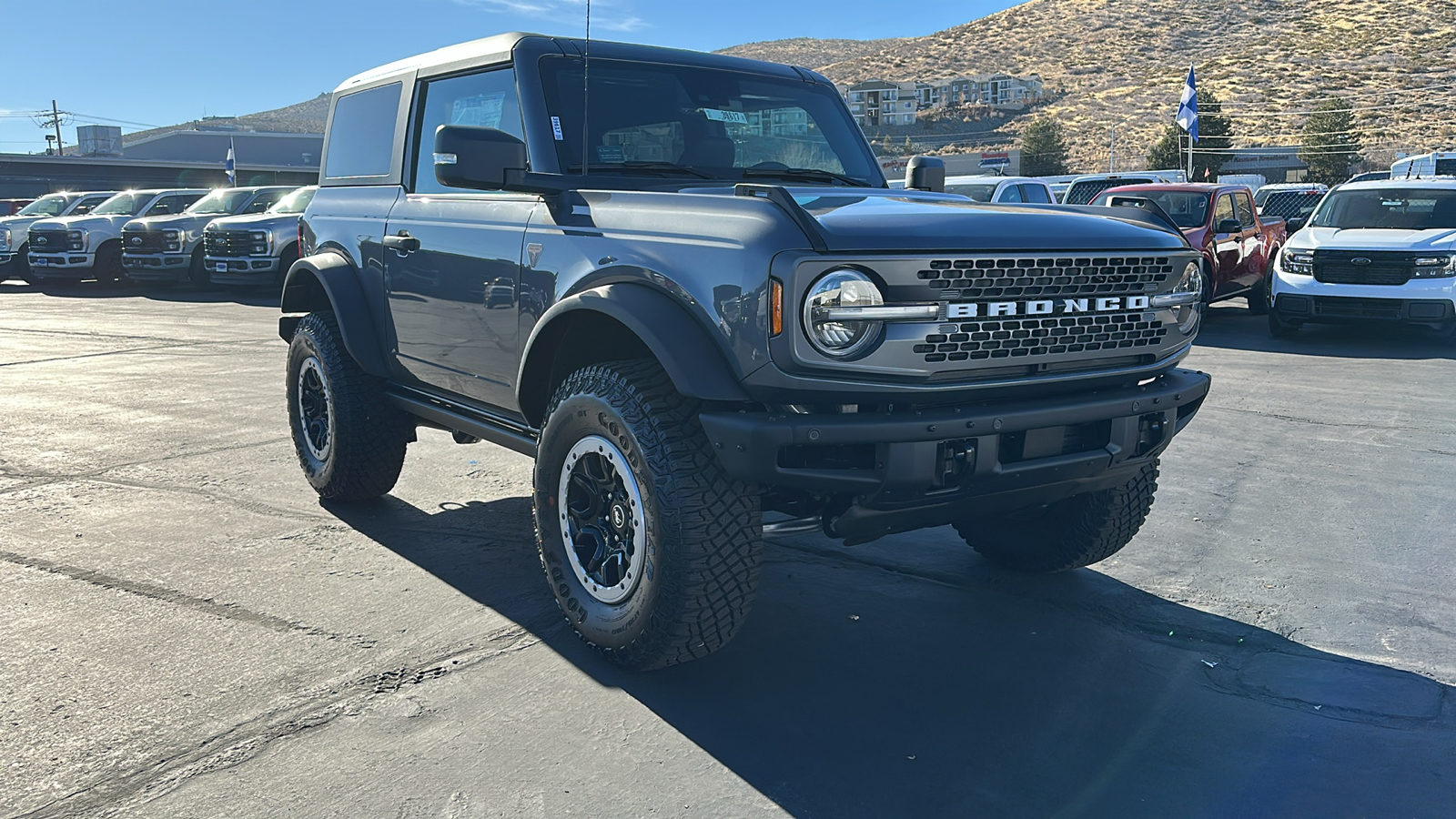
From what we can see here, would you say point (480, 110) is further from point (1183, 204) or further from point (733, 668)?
point (1183, 204)

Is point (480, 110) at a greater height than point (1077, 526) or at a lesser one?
greater

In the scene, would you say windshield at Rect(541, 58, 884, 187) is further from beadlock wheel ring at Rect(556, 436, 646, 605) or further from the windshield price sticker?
beadlock wheel ring at Rect(556, 436, 646, 605)

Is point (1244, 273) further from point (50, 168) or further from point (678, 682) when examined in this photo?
point (50, 168)

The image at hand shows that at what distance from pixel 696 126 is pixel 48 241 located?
71.1ft

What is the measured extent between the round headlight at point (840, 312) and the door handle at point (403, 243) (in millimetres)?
2265

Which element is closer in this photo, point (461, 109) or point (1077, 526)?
point (1077, 526)

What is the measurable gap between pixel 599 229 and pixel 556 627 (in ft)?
4.54

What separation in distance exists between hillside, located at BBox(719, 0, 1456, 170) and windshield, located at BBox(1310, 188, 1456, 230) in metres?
46.3

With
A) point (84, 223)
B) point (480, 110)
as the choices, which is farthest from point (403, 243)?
point (84, 223)

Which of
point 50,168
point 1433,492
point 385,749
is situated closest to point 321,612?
point 385,749

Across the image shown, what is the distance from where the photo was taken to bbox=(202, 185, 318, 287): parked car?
18.8 metres

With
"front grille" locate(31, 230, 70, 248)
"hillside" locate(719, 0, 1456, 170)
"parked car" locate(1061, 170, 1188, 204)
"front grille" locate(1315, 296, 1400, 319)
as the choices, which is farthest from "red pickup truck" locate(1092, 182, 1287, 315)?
"hillside" locate(719, 0, 1456, 170)

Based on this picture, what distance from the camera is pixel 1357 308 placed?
12.0m

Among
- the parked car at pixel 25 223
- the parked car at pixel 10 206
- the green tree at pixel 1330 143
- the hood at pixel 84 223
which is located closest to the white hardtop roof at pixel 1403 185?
the hood at pixel 84 223
